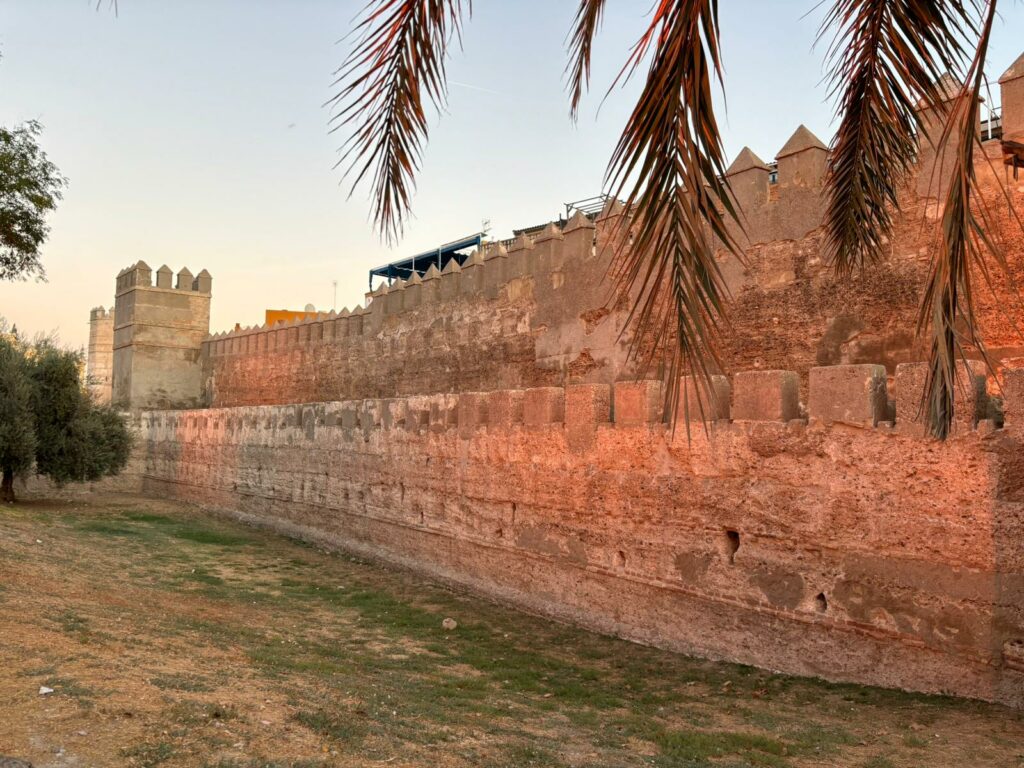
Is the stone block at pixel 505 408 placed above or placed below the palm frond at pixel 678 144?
below

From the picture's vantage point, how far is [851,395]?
493cm

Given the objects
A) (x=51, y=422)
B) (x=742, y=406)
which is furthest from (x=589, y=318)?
(x=51, y=422)

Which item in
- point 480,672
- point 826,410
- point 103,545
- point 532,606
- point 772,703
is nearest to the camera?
point 772,703

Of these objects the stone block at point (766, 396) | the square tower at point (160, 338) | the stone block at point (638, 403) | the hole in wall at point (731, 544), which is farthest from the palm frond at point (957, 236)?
the square tower at point (160, 338)

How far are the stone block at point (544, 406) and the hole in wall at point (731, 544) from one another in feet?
6.54

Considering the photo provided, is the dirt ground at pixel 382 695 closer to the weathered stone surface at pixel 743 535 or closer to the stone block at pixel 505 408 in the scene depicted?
the weathered stone surface at pixel 743 535

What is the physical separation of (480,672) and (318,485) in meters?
6.35

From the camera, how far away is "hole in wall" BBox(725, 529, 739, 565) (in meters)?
5.62

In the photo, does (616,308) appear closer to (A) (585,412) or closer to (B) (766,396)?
(A) (585,412)

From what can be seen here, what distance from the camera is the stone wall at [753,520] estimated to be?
4371mm

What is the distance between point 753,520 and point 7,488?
42.8 feet

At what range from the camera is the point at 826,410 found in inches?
199

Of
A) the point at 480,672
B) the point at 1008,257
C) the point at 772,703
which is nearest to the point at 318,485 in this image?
the point at 480,672

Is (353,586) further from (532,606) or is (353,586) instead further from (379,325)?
(379,325)
